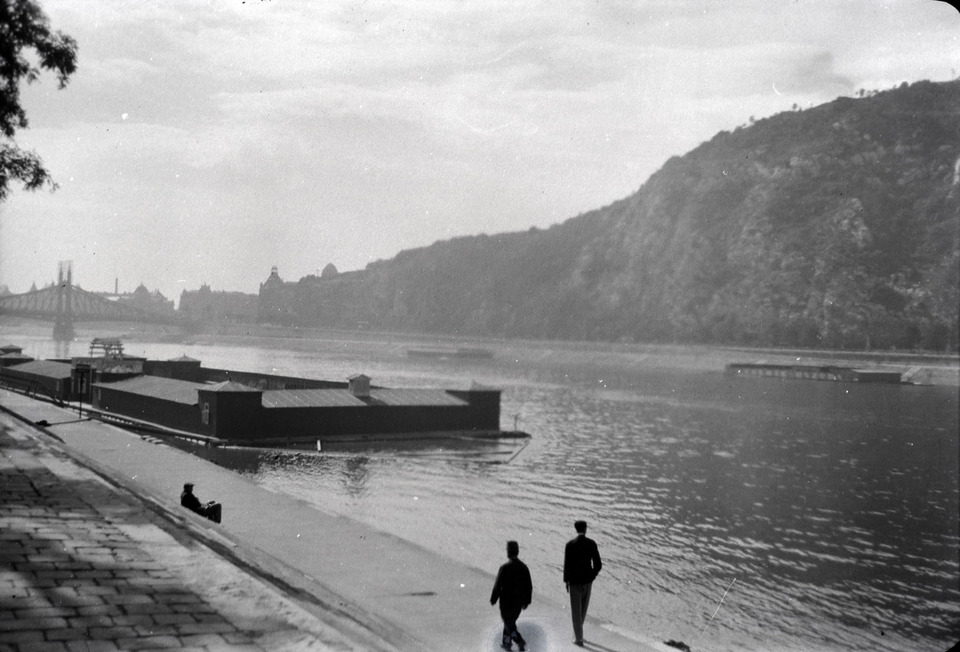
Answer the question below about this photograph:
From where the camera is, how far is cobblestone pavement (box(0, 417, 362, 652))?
17.9 ft

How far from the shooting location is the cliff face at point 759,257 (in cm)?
10756

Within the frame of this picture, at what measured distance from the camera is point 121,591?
639 centimetres

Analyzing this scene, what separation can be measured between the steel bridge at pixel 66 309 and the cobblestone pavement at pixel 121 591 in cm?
5019

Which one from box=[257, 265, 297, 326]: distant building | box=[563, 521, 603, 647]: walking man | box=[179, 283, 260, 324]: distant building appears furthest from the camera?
box=[179, 283, 260, 324]: distant building

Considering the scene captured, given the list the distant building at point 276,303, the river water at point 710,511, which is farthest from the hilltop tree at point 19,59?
the distant building at point 276,303

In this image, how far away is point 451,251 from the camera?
177m

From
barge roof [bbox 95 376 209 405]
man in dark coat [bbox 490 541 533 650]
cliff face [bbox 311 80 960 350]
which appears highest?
cliff face [bbox 311 80 960 350]

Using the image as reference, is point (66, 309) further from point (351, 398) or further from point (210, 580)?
point (210, 580)

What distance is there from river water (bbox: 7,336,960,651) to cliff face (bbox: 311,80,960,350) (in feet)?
198

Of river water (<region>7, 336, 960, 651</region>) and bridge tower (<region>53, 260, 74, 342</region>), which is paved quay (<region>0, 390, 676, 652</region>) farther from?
bridge tower (<region>53, 260, 74, 342</region>)

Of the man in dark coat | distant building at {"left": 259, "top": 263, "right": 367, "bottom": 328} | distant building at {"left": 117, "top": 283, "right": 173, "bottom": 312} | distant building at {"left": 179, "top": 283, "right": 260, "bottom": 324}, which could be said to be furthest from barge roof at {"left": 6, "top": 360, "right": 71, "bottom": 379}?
distant building at {"left": 179, "top": 283, "right": 260, "bottom": 324}

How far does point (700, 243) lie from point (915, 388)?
5945cm

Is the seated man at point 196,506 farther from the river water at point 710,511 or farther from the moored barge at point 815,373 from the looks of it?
the moored barge at point 815,373

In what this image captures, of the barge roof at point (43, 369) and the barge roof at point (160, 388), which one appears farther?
the barge roof at point (43, 369)
